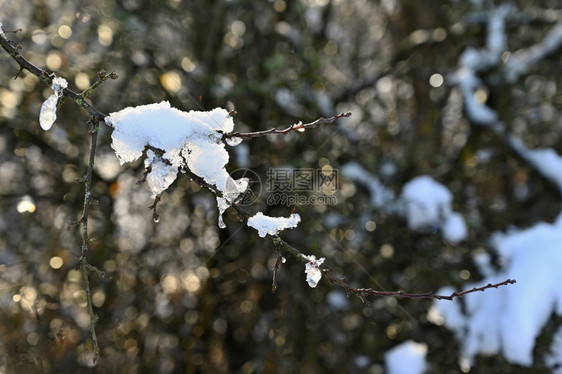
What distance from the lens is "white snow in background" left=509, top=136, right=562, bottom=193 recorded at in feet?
10.4

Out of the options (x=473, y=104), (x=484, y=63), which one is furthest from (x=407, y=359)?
(x=484, y=63)

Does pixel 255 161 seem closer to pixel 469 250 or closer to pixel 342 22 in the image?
pixel 469 250

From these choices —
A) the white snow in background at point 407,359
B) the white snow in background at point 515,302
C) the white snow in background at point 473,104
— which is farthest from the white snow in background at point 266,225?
the white snow in background at point 473,104

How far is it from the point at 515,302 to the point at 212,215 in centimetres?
170

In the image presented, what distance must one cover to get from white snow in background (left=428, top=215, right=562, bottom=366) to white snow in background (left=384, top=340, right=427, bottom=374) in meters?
0.19

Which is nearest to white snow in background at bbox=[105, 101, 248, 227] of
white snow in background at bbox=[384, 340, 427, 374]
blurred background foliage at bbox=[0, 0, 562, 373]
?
blurred background foliage at bbox=[0, 0, 562, 373]

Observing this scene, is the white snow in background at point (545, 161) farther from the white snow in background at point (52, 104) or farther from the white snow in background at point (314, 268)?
the white snow in background at point (52, 104)

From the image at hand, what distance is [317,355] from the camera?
292cm

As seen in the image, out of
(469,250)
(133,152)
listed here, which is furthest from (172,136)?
(469,250)

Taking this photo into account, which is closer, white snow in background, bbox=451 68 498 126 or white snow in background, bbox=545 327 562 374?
white snow in background, bbox=545 327 562 374

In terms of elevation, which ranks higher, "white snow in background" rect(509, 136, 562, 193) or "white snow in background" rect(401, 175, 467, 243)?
"white snow in background" rect(509, 136, 562, 193)

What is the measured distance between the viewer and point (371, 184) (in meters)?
3.11

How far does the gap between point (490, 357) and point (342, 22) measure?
3.12m

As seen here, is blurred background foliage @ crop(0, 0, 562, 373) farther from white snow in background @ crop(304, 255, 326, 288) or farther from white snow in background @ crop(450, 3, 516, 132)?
white snow in background @ crop(304, 255, 326, 288)
